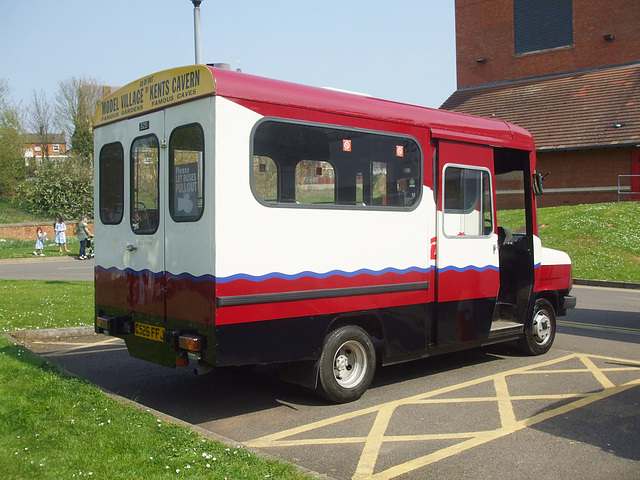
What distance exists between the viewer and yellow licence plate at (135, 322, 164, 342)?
6277 millimetres

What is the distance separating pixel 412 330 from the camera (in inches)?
285

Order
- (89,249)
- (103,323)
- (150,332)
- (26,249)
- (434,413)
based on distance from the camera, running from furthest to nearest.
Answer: (26,249)
(89,249)
(103,323)
(150,332)
(434,413)

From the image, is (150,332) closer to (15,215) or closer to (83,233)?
(83,233)

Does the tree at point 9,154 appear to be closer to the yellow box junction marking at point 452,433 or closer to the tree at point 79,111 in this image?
Answer: the tree at point 79,111

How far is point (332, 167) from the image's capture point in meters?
6.65

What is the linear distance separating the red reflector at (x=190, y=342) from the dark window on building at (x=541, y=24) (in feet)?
113

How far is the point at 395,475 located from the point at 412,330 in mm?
2619

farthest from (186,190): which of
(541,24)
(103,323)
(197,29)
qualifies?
(541,24)

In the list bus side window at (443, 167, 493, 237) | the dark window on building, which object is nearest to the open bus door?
bus side window at (443, 167, 493, 237)

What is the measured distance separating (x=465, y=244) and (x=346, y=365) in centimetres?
217

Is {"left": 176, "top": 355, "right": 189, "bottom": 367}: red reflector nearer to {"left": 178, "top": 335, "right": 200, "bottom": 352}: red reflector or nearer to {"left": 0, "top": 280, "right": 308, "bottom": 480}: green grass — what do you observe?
{"left": 178, "top": 335, "right": 200, "bottom": 352}: red reflector

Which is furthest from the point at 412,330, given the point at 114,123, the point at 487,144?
the point at 114,123

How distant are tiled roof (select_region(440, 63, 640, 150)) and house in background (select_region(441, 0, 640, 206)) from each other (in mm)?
47

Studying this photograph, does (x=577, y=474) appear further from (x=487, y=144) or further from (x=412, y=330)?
(x=487, y=144)
